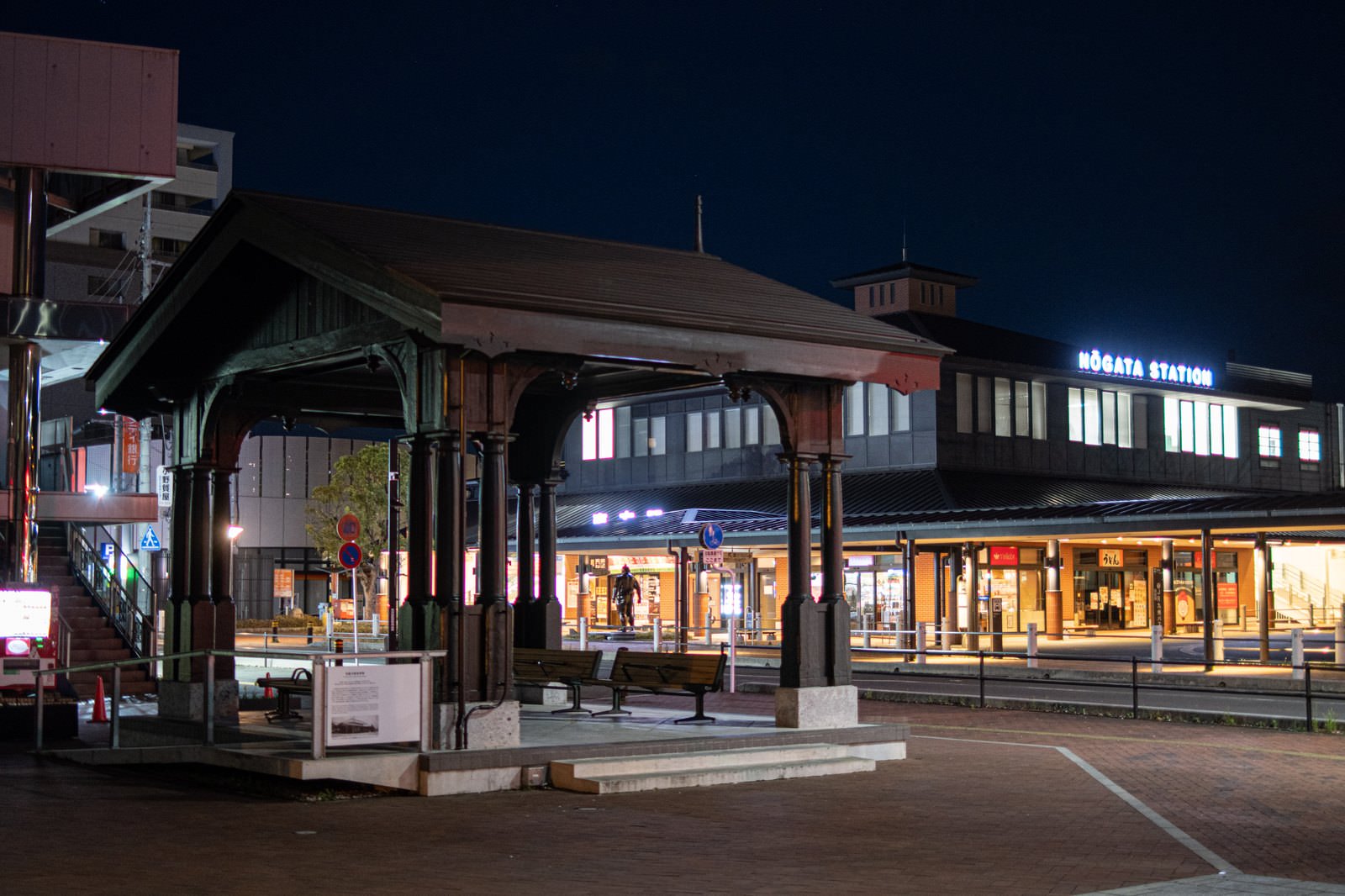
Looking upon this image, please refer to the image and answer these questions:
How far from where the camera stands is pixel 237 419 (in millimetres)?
19047

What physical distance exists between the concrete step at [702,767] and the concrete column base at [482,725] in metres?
0.52

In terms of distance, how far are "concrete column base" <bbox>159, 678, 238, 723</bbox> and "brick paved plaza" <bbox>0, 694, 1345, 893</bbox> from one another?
5.59ft

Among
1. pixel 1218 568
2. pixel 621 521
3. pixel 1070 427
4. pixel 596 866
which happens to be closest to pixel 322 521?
pixel 621 521

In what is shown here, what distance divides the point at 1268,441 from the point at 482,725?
52.8 meters

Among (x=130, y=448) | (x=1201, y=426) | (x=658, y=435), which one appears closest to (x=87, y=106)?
(x=130, y=448)

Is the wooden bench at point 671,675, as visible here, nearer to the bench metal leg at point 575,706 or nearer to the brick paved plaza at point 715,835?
the bench metal leg at point 575,706

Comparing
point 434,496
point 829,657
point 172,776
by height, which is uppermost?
point 434,496

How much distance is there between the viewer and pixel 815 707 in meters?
16.8

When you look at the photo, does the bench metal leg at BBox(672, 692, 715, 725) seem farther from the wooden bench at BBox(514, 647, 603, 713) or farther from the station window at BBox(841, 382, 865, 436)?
the station window at BBox(841, 382, 865, 436)

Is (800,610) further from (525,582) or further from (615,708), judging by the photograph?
(525,582)

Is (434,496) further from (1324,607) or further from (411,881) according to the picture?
(1324,607)

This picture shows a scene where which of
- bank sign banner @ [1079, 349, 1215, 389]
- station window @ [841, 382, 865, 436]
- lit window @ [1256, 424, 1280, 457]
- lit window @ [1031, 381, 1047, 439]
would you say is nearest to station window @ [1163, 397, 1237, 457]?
bank sign banner @ [1079, 349, 1215, 389]

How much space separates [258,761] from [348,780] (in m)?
0.80

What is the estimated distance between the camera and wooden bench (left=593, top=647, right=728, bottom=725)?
1700 centimetres
